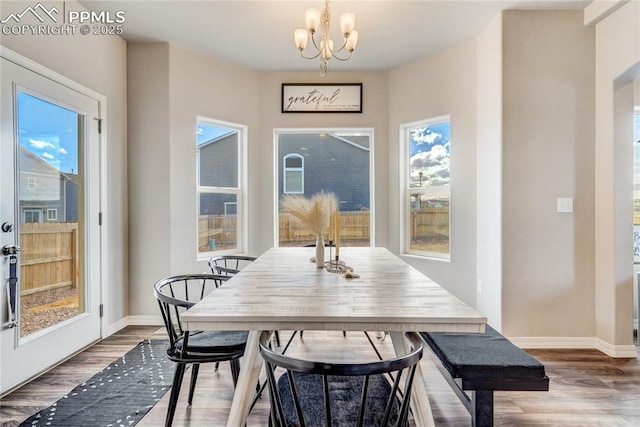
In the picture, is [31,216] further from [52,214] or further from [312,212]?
[312,212]

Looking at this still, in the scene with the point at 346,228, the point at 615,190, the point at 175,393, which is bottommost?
the point at 175,393

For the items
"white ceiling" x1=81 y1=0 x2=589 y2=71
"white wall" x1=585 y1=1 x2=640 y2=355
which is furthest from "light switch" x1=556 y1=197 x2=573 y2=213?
"white ceiling" x1=81 y1=0 x2=589 y2=71

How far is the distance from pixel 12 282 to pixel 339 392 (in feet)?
7.02

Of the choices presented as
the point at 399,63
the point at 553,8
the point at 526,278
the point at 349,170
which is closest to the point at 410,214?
the point at 349,170

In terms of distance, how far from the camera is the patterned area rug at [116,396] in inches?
72.3

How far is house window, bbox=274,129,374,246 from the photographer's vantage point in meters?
4.03

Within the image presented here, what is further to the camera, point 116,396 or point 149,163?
point 149,163

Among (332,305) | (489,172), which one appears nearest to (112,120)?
(332,305)

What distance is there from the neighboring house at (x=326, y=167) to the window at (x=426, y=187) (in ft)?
1.55

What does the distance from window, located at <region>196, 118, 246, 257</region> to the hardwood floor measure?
4.62ft

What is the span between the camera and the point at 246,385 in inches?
54.2

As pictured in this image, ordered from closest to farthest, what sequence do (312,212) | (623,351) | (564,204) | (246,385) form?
1. (246,385)
2. (312,212)
3. (623,351)
4. (564,204)

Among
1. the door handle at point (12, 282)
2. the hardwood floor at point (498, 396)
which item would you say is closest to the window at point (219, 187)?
the hardwood floor at point (498, 396)

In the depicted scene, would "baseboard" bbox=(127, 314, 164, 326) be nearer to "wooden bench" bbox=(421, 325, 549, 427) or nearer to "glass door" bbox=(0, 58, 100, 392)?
"glass door" bbox=(0, 58, 100, 392)
